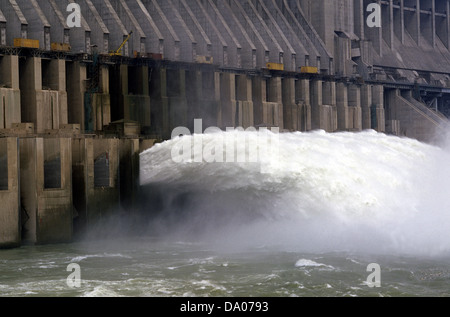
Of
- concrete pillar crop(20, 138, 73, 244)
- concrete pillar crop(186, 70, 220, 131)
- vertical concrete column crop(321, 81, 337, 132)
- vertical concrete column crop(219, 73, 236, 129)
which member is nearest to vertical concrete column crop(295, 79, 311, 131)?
vertical concrete column crop(321, 81, 337, 132)

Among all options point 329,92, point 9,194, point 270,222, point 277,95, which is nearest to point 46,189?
point 9,194

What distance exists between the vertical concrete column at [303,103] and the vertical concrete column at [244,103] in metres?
7.02

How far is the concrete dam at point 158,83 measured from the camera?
122ft

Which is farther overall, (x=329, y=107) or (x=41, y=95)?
(x=329, y=107)

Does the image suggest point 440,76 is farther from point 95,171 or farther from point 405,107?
point 95,171

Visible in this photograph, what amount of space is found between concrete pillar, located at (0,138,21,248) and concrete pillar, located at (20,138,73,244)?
2.68 feet

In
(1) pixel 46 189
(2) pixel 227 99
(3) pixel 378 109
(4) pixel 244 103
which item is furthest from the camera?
(3) pixel 378 109

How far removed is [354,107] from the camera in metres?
82.2

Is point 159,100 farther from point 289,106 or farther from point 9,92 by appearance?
point 289,106

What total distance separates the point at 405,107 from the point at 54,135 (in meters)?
58.3

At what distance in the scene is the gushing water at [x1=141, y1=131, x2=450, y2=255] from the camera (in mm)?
37781

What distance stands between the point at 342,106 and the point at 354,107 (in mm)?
2139

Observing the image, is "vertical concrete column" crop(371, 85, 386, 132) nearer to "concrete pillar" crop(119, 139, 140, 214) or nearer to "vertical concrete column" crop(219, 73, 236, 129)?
"vertical concrete column" crop(219, 73, 236, 129)

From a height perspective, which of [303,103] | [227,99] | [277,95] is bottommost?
[227,99]
